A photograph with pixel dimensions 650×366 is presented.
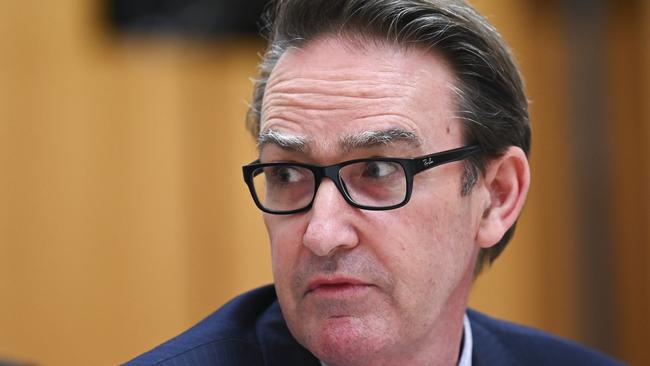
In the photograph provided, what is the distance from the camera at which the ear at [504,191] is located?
6.42 feet

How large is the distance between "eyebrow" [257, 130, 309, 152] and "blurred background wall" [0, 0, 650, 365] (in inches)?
106

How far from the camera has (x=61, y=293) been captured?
4.29 metres

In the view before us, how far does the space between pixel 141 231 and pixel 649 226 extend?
109 inches

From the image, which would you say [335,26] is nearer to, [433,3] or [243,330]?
[433,3]

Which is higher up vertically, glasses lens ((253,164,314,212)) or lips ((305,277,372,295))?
glasses lens ((253,164,314,212))

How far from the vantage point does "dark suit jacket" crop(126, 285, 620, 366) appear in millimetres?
1809

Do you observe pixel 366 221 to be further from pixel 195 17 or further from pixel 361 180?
pixel 195 17

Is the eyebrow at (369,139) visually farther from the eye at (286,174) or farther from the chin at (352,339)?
the chin at (352,339)

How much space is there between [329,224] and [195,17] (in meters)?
2.97

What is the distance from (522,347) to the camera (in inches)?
92.2

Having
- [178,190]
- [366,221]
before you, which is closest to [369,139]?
[366,221]

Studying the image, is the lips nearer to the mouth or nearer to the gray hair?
the mouth

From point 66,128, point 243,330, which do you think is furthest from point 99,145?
point 243,330

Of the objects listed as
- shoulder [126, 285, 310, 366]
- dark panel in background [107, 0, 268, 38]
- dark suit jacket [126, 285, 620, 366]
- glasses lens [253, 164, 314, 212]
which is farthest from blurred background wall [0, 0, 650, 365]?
glasses lens [253, 164, 314, 212]
